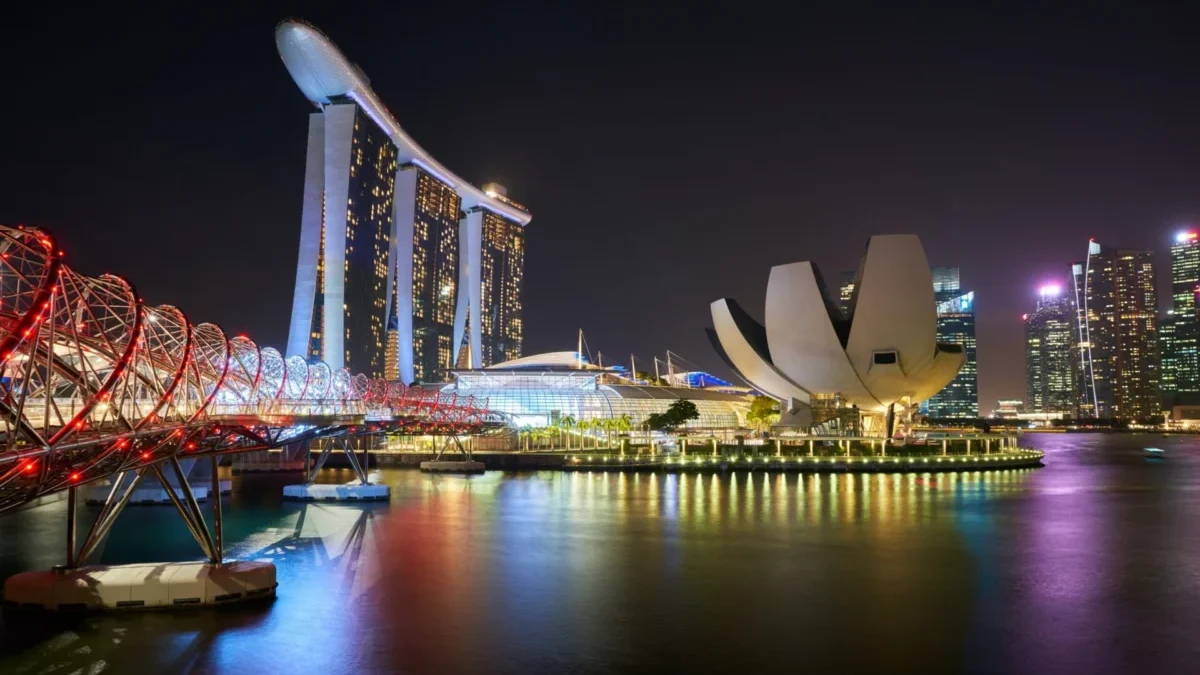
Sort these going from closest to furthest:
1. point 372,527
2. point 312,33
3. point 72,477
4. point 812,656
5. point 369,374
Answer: point 72,477 < point 812,656 < point 372,527 < point 312,33 < point 369,374

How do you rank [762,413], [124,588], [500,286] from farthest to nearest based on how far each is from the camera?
[500,286] → [762,413] → [124,588]

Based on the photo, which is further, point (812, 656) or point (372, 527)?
point (372, 527)

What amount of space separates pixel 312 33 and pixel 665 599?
65712 millimetres

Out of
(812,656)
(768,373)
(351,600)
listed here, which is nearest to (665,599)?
(812,656)

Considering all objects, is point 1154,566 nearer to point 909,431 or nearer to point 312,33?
point 909,431

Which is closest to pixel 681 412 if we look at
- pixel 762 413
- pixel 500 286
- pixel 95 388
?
pixel 762 413

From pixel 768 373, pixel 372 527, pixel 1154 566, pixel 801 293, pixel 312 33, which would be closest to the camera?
pixel 1154 566

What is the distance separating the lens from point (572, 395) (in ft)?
265

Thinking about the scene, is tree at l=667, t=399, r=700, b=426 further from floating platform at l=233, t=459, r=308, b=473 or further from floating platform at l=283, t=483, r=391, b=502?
floating platform at l=283, t=483, r=391, b=502

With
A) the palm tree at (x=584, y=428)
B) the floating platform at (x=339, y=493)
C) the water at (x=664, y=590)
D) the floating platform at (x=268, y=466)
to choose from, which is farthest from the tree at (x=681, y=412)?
→ the floating platform at (x=339, y=493)

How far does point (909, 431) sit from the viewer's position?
65.8 meters

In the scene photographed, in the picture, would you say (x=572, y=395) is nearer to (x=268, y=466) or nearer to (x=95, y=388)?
(x=268, y=466)

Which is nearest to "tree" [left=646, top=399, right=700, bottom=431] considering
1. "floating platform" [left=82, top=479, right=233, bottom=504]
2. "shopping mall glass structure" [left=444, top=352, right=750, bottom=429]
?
"shopping mall glass structure" [left=444, top=352, right=750, bottom=429]

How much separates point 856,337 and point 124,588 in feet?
170
